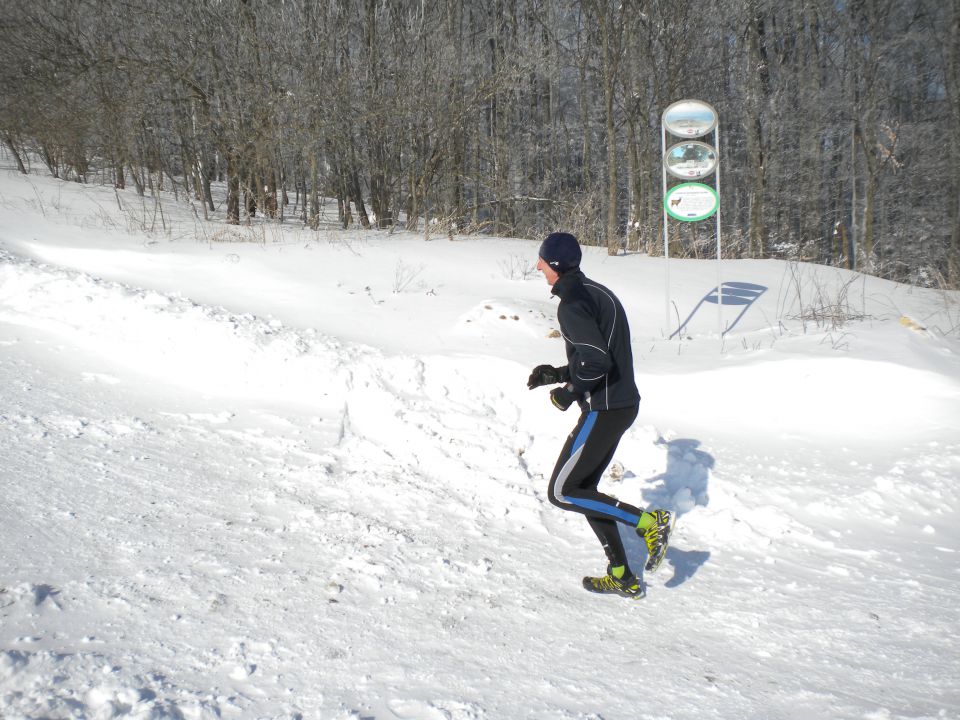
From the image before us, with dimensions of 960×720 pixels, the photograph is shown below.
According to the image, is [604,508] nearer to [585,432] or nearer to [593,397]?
[585,432]

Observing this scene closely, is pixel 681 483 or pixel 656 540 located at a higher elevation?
pixel 656 540

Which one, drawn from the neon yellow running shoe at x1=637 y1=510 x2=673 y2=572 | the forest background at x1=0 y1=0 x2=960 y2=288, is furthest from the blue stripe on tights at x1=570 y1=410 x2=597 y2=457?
the forest background at x1=0 y1=0 x2=960 y2=288

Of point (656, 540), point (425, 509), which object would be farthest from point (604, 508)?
point (425, 509)

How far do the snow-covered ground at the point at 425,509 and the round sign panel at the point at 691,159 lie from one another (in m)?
2.08

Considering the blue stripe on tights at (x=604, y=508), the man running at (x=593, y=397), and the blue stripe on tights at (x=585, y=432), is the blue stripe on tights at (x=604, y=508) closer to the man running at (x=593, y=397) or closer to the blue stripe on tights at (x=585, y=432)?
the man running at (x=593, y=397)

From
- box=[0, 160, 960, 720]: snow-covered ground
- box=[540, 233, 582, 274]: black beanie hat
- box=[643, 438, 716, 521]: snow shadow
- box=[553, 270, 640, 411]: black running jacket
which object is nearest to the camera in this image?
box=[0, 160, 960, 720]: snow-covered ground

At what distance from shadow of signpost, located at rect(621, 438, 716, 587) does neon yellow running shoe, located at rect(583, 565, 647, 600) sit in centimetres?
32

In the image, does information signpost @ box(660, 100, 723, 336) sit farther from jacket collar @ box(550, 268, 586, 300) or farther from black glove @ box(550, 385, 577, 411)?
black glove @ box(550, 385, 577, 411)

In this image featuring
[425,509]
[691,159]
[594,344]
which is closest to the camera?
[594,344]

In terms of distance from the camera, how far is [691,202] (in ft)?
29.7

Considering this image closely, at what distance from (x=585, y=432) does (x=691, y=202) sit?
6.10m

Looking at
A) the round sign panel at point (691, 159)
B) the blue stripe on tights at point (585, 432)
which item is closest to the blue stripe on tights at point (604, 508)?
the blue stripe on tights at point (585, 432)

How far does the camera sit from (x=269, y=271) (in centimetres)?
991

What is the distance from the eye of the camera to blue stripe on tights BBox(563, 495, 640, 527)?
3.87 m
